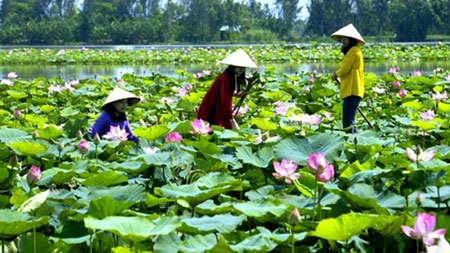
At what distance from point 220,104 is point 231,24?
4526 cm

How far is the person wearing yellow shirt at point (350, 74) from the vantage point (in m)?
4.59

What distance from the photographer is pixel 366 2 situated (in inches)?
1866

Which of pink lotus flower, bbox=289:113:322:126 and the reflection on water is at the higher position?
pink lotus flower, bbox=289:113:322:126

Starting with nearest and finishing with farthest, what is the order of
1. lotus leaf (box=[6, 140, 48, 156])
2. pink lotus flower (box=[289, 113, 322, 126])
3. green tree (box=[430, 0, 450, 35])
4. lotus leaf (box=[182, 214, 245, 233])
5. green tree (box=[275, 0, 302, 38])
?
lotus leaf (box=[182, 214, 245, 233])
lotus leaf (box=[6, 140, 48, 156])
pink lotus flower (box=[289, 113, 322, 126])
green tree (box=[430, 0, 450, 35])
green tree (box=[275, 0, 302, 38])

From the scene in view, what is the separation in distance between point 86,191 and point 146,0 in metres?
68.5

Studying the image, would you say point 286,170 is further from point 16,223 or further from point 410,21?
point 410,21

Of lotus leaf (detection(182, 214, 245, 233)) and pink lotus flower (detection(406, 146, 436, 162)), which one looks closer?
lotus leaf (detection(182, 214, 245, 233))

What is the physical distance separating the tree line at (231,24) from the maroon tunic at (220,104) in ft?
125

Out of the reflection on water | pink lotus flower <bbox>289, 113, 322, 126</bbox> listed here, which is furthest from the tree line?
pink lotus flower <bbox>289, 113, 322, 126</bbox>

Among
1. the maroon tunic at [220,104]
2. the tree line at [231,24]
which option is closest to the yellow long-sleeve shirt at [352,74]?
the maroon tunic at [220,104]

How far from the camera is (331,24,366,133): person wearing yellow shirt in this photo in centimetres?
459

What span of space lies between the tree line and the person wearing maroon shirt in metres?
38.1

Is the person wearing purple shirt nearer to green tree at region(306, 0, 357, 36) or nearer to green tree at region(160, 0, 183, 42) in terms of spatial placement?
green tree at region(160, 0, 183, 42)

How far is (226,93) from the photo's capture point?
4.12 metres
